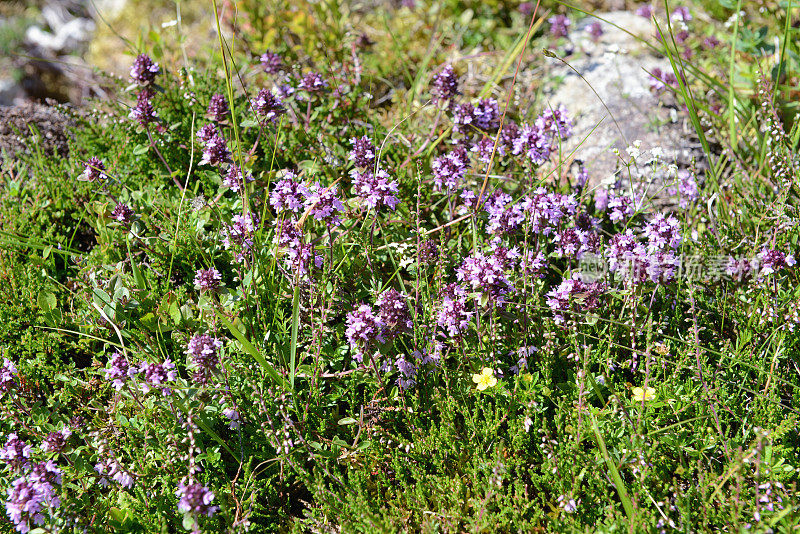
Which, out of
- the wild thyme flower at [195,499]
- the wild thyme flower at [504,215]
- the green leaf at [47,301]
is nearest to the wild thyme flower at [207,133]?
the green leaf at [47,301]

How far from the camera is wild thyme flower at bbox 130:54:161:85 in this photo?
3.39 metres

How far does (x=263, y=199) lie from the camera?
10.8 feet

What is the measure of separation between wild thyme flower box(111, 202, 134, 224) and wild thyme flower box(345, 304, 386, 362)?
1385 millimetres

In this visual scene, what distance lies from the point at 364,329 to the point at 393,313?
13 cm

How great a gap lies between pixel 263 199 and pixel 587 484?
2.10 metres

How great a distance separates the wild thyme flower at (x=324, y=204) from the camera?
9.08 feet

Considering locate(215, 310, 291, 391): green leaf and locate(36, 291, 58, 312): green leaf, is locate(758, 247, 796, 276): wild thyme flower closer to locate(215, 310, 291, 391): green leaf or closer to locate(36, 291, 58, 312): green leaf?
locate(215, 310, 291, 391): green leaf

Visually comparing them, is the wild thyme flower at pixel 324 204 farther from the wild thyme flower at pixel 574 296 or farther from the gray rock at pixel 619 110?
the gray rock at pixel 619 110

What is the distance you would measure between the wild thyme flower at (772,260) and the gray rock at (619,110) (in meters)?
0.77

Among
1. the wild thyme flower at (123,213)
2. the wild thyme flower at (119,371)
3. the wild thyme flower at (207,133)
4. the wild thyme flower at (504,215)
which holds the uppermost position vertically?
the wild thyme flower at (207,133)

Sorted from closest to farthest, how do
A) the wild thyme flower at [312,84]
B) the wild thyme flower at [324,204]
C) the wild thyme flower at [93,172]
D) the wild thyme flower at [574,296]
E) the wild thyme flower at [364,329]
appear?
the wild thyme flower at [364,329] → the wild thyme flower at [574,296] → the wild thyme flower at [324,204] → the wild thyme flower at [93,172] → the wild thyme flower at [312,84]

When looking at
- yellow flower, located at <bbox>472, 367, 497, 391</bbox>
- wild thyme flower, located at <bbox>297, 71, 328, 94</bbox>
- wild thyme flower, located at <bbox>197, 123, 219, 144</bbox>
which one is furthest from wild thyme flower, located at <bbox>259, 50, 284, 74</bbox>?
yellow flower, located at <bbox>472, 367, 497, 391</bbox>

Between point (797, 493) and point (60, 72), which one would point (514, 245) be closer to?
point (797, 493)

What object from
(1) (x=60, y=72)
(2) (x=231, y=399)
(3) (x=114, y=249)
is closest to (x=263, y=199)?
(3) (x=114, y=249)
